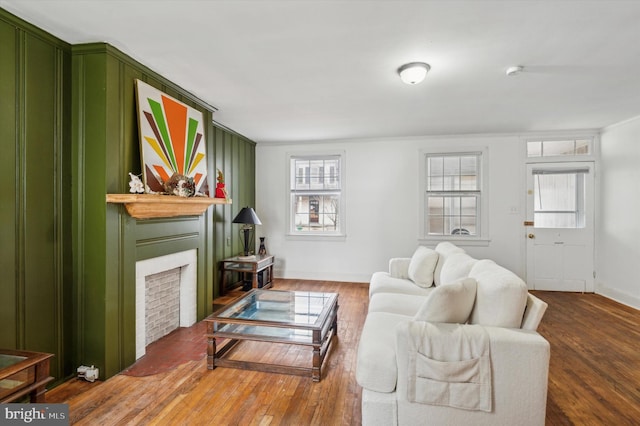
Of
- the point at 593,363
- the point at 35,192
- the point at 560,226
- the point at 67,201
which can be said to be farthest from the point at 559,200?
the point at 35,192

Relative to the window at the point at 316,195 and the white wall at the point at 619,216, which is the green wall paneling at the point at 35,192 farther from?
the white wall at the point at 619,216

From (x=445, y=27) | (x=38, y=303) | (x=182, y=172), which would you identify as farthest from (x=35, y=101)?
(x=445, y=27)

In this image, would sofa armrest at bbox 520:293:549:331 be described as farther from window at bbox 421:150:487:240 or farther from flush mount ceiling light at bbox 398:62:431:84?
window at bbox 421:150:487:240

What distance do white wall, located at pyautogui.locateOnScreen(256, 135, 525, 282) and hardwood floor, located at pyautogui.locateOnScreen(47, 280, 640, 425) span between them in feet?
7.12

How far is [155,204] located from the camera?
2449 mm

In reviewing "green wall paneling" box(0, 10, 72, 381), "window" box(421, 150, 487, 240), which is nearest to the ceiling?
"green wall paneling" box(0, 10, 72, 381)

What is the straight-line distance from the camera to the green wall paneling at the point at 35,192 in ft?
6.12

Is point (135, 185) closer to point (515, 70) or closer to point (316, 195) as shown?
point (515, 70)

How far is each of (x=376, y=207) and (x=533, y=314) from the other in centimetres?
355

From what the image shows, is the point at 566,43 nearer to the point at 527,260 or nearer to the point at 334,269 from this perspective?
the point at 527,260

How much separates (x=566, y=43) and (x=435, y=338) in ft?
7.43

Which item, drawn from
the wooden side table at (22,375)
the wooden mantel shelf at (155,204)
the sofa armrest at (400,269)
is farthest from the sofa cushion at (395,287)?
the wooden side table at (22,375)

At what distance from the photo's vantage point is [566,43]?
2164mm

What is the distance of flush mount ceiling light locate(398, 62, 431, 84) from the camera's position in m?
2.45
